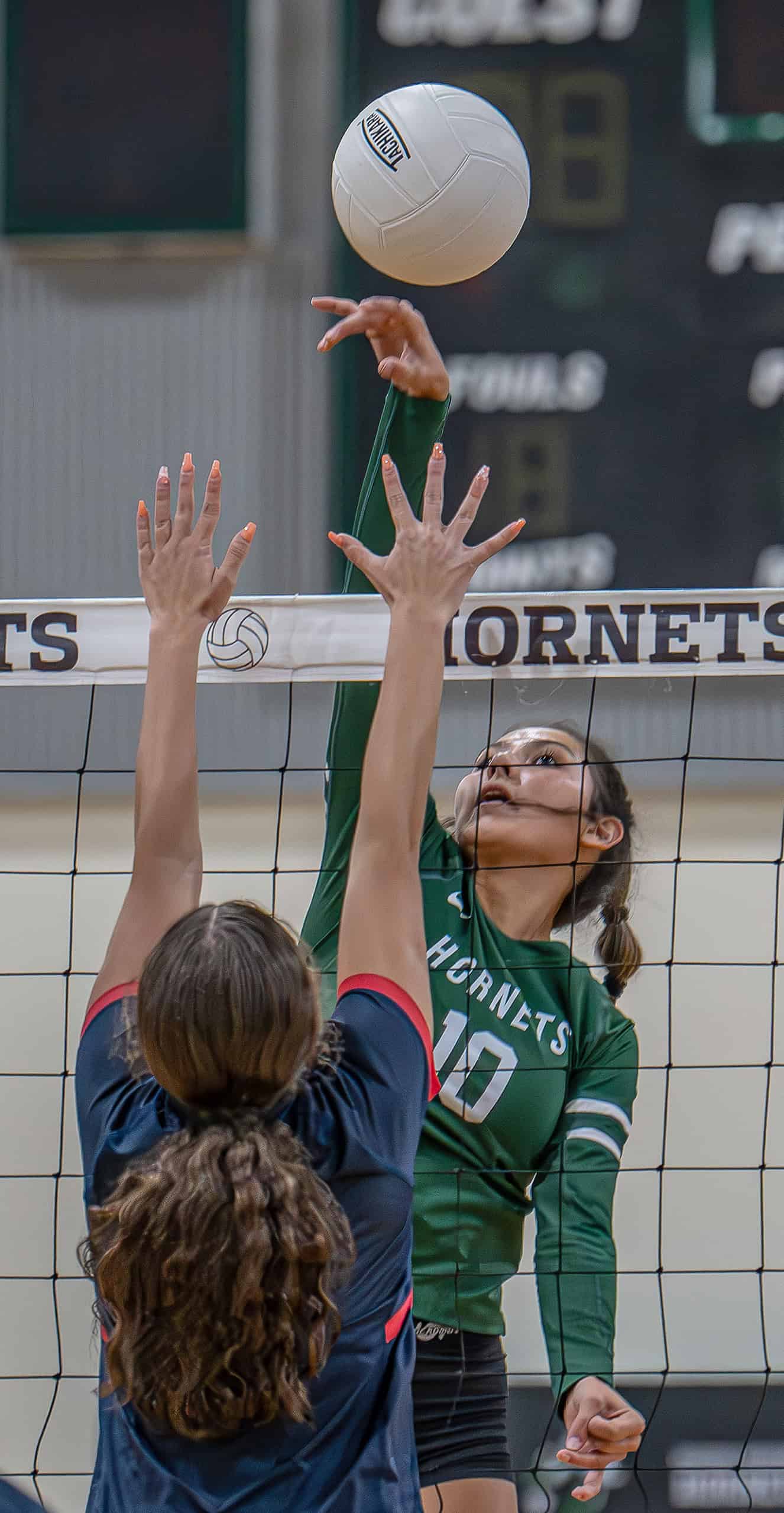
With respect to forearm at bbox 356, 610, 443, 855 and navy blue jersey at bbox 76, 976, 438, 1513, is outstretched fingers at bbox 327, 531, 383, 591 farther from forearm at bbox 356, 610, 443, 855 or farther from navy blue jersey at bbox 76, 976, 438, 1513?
navy blue jersey at bbox 76, 976, 438, 1513

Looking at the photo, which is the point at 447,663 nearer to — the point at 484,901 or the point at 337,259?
the point at 484,901

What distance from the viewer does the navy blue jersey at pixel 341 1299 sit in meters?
1.00

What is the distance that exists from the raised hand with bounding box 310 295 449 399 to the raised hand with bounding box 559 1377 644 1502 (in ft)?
4.04

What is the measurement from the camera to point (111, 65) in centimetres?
443

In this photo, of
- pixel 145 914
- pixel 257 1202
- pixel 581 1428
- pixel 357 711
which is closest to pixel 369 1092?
pixel 257 1202

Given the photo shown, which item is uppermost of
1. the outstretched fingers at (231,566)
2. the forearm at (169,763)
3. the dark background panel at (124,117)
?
the dark background panel at (124,117)

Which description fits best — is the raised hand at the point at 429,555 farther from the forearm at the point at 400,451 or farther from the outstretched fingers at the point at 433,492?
the forearm at the point at 400,451

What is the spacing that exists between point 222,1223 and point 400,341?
97 cm

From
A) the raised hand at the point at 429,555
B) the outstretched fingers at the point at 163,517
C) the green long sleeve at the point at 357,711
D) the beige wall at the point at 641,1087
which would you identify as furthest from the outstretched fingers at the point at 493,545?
the beige wall at the point at 641,1087

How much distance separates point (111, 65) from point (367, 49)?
30.9 inches

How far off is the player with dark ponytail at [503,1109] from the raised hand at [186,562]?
39 cm

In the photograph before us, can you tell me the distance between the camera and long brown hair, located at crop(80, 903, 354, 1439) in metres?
0.97

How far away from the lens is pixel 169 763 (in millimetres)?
1290

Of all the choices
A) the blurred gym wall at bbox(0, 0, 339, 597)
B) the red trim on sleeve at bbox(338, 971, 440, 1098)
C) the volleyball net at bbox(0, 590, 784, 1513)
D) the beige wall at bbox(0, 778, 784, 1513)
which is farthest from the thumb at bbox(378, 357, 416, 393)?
the blurred gym wall at bbox(0, 0, 339, 597)
